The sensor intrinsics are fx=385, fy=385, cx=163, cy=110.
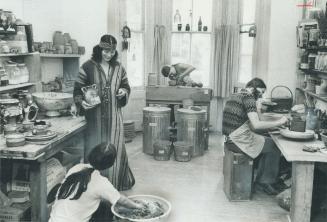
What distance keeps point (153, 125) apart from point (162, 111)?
0.91 ft

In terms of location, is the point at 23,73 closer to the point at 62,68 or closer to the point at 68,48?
the point at 68,48

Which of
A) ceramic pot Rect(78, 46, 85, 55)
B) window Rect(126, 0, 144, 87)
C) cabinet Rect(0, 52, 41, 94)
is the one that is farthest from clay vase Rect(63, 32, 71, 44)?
window Rect(126, 0, 144, 87)

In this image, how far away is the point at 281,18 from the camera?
20.3ft

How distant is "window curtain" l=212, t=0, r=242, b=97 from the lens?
755 centimetres

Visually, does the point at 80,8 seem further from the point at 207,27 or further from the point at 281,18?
the point at 281,18

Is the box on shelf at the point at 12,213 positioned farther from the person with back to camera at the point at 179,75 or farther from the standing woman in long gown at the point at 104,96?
the person with back to camera at the point at 179,75

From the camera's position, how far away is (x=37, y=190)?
3.26 m

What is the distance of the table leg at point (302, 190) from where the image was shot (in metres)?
3.48

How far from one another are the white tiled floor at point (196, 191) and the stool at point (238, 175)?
98mm

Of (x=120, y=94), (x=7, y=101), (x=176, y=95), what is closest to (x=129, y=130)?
(x=176, y=95)

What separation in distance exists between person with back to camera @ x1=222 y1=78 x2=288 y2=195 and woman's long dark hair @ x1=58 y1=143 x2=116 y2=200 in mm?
1886

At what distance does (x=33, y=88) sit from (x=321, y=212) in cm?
362

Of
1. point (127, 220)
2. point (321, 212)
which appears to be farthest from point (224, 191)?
point (127, 220)

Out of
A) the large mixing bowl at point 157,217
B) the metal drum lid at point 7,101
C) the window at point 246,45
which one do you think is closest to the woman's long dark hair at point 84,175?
the large mixing bowl at point 157,217
